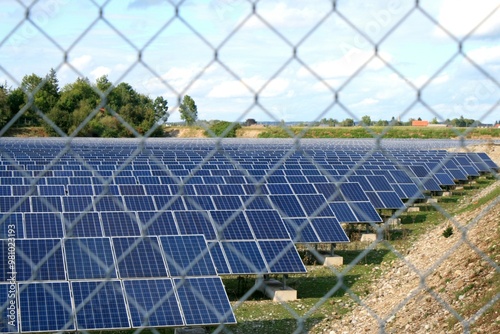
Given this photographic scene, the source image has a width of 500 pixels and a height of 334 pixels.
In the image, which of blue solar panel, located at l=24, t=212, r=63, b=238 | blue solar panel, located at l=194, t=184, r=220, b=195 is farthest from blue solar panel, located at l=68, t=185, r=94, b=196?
blue solar panel, located at l=24, t=212, r=63, b=238

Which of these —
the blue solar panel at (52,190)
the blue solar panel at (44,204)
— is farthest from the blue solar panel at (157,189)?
the blue solar panel at (44,204)

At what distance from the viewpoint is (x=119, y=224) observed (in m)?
12.9

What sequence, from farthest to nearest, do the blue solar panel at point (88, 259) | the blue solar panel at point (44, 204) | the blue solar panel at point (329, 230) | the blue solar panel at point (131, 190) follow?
the blue solar panel at point (131, 190) → the blue solar panel at point (329, 230) → the blue solar panel at point (44, 204) → the blue solar panel at point (88, 259)

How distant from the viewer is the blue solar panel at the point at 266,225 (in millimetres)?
13852

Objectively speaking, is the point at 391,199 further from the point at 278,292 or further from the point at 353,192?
the point at 278,292

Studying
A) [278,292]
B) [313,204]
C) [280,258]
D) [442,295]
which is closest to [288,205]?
[313,204]

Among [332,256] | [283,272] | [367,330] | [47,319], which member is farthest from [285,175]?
[47,319]

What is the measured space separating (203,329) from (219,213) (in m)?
4.32

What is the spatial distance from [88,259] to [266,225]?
15.0ft

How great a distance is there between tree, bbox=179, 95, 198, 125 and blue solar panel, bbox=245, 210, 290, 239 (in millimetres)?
11474

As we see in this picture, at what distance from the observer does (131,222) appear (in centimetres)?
1320

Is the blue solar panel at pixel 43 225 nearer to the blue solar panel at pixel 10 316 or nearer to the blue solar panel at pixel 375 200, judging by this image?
the blue solar panel at pixel 10 316

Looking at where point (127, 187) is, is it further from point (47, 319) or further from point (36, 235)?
point (47, 319)

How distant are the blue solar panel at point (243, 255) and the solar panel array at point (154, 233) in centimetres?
3
